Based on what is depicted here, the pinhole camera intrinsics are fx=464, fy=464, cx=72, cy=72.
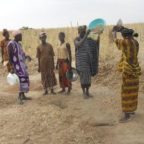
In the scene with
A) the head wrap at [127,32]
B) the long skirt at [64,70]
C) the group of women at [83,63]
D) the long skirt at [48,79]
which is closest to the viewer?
the head wrap at [127,32]

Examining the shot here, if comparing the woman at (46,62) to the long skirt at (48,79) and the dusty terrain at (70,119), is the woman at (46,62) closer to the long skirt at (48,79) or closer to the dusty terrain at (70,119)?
the long skirt at (48,79)

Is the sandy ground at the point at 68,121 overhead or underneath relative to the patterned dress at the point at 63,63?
underneath

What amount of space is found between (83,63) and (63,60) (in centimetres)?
86

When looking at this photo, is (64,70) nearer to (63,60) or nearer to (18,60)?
(63,60)

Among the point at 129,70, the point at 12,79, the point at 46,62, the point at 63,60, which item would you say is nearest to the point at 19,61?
the point at 12,79

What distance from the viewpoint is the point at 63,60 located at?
37.0 ft

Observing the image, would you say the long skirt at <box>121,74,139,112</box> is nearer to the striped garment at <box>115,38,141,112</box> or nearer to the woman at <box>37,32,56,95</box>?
the striped garment at <box>115,38,141,112</box>

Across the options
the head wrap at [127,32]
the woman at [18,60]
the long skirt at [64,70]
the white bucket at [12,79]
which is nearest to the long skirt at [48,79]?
the long skirt at [64,70]

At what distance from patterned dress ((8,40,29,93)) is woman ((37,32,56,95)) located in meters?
0.85

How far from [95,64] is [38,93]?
1970mm

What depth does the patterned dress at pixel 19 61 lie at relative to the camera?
1009 centimetres

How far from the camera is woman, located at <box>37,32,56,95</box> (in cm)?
1116

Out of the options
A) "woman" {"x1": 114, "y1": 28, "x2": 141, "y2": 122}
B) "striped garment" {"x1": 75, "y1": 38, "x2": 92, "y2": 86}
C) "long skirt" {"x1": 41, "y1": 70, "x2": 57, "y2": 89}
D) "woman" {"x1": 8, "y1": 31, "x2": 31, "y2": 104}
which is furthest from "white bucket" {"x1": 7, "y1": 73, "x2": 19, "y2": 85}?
"woman" {"x1": 114, "y1": 28, "x2": 141, "y2": 122}

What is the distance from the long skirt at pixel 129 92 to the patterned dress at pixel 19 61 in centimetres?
266
